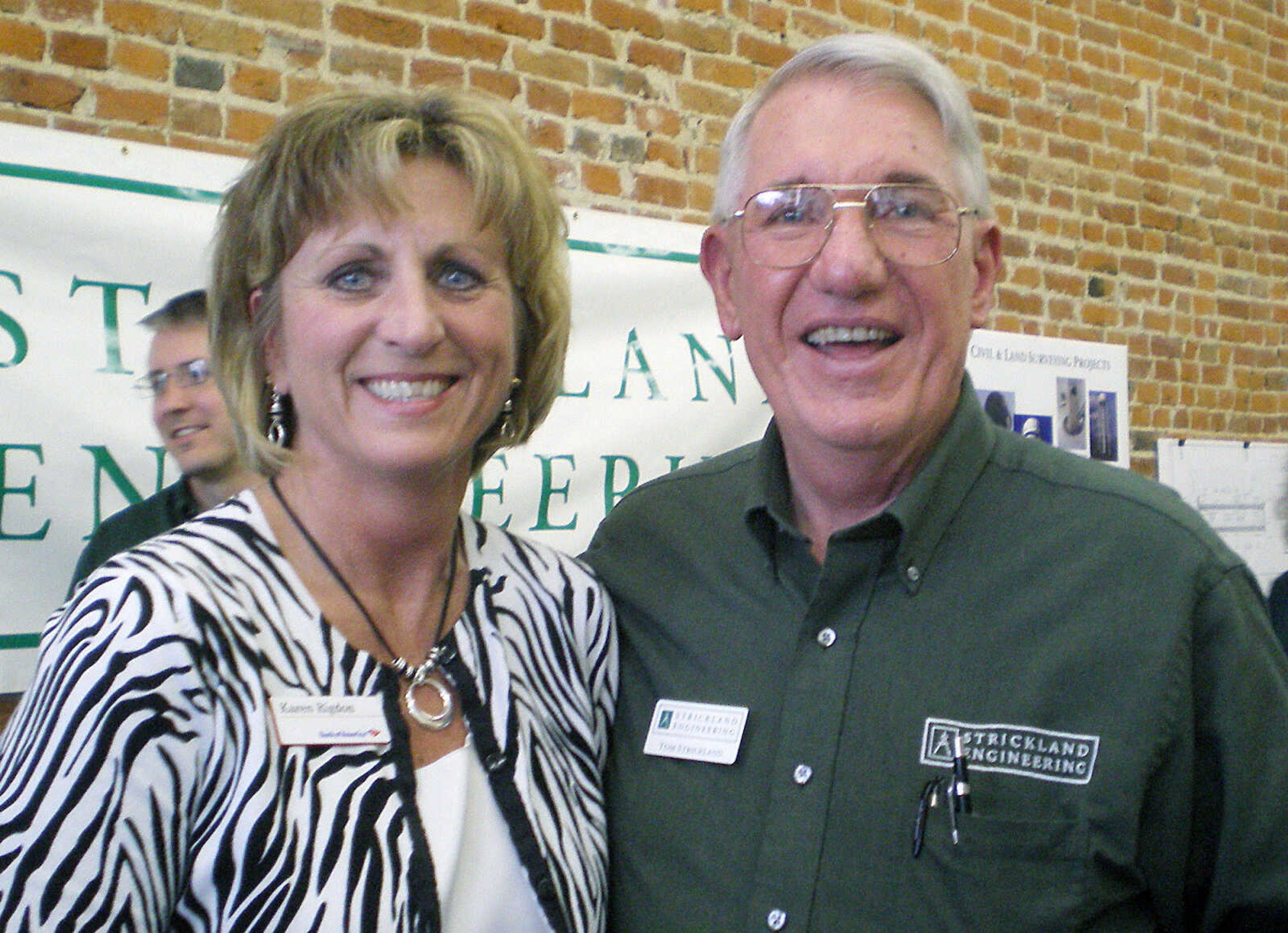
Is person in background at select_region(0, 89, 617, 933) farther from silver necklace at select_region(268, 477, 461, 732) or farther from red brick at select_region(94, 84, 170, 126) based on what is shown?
red brick at select_region(94, 84, 170, 126)

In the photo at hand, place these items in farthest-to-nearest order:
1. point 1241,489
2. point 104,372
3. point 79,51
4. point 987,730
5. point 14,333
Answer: point 1241,489, point 79,51, point 104,372, point 14,333, point 987,730

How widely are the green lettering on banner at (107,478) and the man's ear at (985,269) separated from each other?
1.64 m

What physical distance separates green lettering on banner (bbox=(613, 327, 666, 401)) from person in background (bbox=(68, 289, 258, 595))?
995mm

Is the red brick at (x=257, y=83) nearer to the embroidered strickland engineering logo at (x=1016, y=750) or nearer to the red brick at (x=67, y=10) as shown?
the red brick at (x=67, y=10)

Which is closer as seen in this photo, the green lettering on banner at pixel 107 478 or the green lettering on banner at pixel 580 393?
the green lettering on banner at pixel 107 478

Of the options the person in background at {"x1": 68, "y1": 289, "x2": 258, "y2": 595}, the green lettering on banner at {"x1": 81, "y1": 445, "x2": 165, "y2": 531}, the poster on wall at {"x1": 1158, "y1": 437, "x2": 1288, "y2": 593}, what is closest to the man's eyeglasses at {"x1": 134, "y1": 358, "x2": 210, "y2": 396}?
the person in background at {"x1": 68, "y1": 289, "x2": 258, "y2": 595}

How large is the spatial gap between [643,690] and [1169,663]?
0.67 metres

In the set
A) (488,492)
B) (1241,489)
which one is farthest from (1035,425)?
(488,492)

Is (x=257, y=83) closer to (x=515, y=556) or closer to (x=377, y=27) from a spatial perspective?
(x=377, y=27)

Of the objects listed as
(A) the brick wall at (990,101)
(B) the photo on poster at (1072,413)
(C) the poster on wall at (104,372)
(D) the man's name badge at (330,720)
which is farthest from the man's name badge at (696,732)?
(B) the photo on poster at (1072,413)

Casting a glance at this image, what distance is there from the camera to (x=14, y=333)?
7.10ft

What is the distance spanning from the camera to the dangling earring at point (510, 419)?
166 cm

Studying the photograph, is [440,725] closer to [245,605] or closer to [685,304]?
[245,605]

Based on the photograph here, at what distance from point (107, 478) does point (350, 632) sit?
118cm
